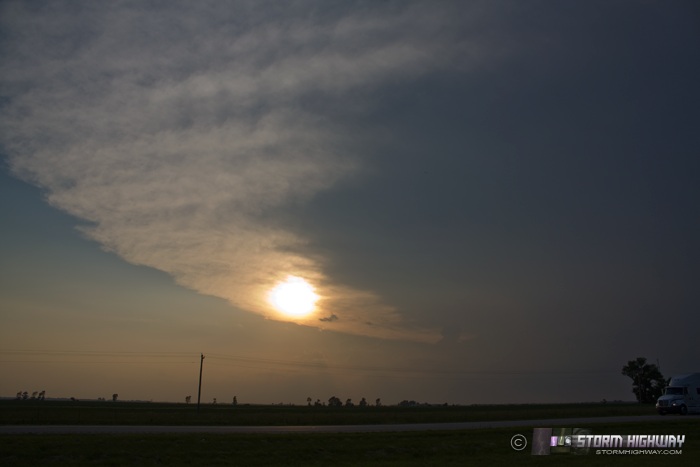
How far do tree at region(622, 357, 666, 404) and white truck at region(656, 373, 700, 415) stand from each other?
340 ft

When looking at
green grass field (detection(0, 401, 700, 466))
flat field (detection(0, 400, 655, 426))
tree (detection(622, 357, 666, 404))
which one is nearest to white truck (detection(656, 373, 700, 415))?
flat field (detection(0, 400, 655, 426))

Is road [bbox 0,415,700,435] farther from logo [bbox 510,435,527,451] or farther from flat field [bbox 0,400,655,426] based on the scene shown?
flat field [bbox 0,400,655,426]

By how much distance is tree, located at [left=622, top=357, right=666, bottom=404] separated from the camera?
537 ft

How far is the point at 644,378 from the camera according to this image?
169250mm

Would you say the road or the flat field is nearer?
the road

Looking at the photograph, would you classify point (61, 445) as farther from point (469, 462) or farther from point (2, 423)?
point (2, 423)

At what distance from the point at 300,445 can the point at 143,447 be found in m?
9.29

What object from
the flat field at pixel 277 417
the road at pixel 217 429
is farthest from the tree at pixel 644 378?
the road at pixel 217 429

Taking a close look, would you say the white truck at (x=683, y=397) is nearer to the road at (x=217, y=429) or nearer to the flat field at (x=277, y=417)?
the flat field at (x=277, y=417)

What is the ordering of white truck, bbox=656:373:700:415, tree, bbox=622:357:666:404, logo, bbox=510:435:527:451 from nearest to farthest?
logo, bbox=510:435:527:451, white truck, bbox=656:373:700:415, tree, bbox=622:357:666:404

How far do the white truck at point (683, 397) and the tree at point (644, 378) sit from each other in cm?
10365

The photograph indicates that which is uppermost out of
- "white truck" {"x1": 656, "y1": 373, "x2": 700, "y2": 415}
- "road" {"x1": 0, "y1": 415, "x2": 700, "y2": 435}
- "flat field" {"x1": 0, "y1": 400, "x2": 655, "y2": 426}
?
"white truck" {"x1": 656, "y1": 373, "x2": 700, "y2": 415}

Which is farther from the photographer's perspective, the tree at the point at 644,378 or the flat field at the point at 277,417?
the tree at the point at 644,378

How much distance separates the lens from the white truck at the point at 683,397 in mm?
66438
